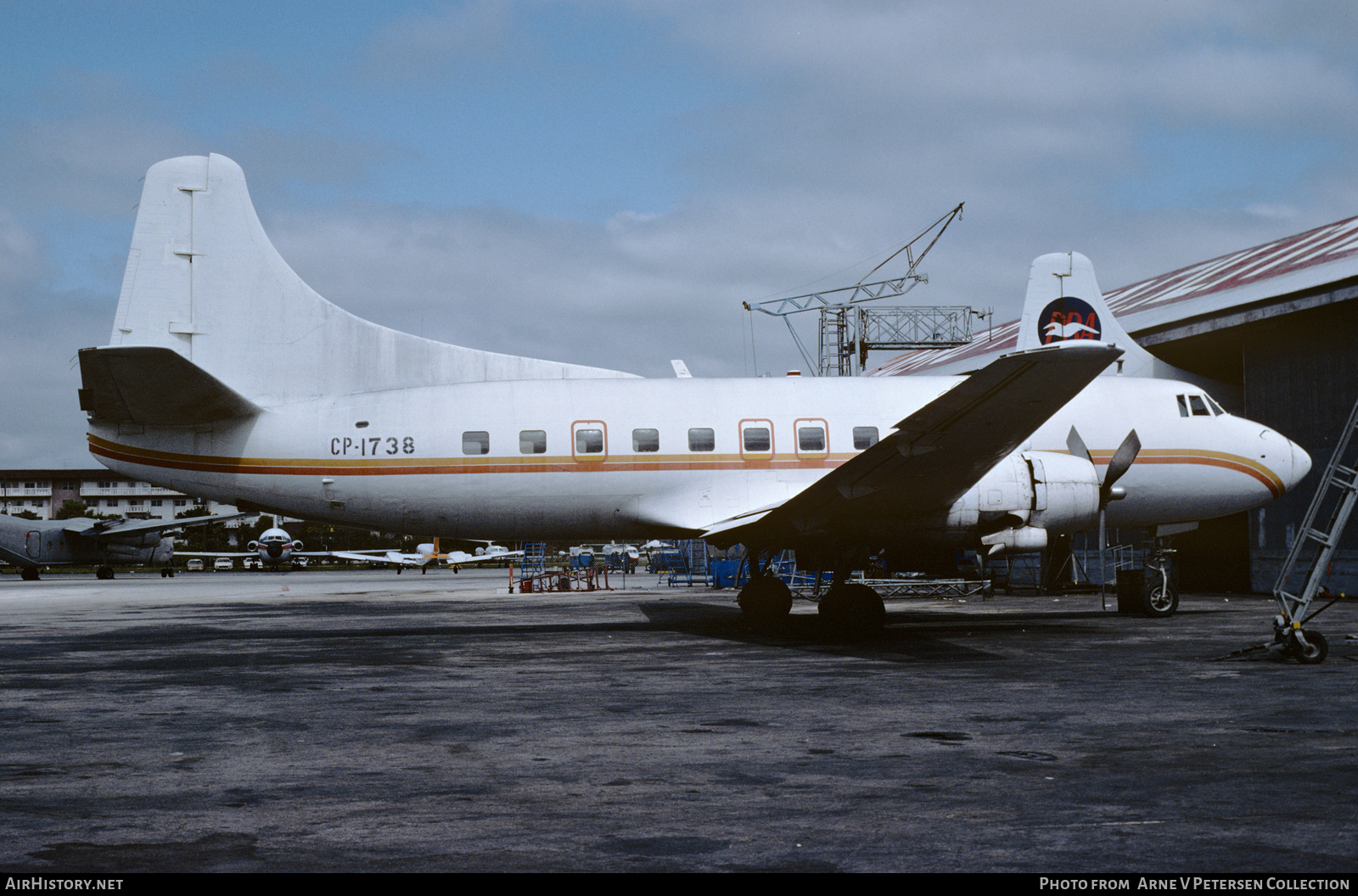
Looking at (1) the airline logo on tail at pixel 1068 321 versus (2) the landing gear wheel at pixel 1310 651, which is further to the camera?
(1) the airline logo on tail at pixel 1068 321

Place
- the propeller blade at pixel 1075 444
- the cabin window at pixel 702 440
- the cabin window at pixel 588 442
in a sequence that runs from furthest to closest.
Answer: the propeller blade at pixel 1075 444, the cabin window at pixel 702 440, the cabin window at pixel 588 442

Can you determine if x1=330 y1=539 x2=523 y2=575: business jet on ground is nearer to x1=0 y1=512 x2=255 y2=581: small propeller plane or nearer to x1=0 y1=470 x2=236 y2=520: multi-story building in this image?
x1=0 y1=512 x2=255 y2=581: small propeller plane

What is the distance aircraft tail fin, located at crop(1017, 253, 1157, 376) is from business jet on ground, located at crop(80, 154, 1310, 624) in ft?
35.1

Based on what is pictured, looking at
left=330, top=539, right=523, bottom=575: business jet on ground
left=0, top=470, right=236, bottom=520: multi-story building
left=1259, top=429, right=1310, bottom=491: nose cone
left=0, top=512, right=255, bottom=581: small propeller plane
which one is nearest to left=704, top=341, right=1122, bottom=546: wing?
left=1259, top=429, right=1310, bottom=491: nose cone

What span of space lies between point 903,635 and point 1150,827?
36.2 feet

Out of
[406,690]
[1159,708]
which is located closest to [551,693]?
[406,690]

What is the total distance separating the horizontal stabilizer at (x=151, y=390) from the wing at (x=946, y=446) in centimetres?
859

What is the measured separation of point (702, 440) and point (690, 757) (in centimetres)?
1110

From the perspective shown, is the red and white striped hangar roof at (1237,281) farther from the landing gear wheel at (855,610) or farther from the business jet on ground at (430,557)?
the business jet on ground at (430,557)

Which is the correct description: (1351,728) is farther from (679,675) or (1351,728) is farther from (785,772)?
(679,675)

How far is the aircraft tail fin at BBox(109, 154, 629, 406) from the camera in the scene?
57.3ft

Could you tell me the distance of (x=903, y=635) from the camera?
1608 cm

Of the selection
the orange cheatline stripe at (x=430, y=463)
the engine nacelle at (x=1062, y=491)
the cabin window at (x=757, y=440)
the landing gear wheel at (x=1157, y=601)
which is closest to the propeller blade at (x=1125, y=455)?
the engine nacelle at (x=1062, y=491)

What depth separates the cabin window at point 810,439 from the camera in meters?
18.2
